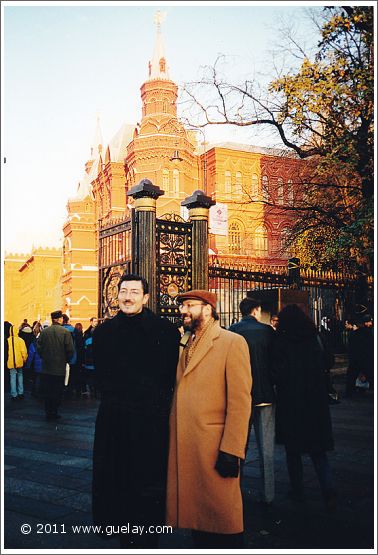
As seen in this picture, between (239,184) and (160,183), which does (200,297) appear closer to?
(239,184)

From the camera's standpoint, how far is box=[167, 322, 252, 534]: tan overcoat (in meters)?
3.13

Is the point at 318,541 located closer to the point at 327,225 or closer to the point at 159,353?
the point at 159,353

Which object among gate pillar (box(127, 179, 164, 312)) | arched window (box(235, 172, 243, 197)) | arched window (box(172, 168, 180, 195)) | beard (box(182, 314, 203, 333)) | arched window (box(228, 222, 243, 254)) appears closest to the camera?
beard (box(182, 314, 203, 333))

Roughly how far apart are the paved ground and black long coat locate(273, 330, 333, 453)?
577 mm

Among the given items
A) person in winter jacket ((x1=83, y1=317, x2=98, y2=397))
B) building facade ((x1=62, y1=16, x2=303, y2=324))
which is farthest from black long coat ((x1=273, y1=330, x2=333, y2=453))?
building facade ((x1=62, y1=16, x2=303, y2=324))

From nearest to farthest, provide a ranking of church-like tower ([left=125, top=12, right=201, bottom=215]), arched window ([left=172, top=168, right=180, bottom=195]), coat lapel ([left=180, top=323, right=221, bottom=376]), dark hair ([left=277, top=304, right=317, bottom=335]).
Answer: coat lapel ([left=180, top=323, right=221, bottom=376]) → dark hair ([left=277, top=304, right=317, bottom=335]) → church-like tower ([left=125, top=12, right=201, bottom=215]) → arched window ([left=172, top=168, right=180, bottom=195])

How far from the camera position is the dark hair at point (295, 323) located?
16.5ft

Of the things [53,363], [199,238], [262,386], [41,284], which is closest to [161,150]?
[53,363]

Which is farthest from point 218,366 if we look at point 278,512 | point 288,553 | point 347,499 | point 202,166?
point 202,166

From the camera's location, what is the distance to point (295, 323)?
5020 millimetres

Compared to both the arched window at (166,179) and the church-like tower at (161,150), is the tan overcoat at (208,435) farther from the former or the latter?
the arched window at (166,179)

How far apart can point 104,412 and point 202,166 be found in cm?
3744

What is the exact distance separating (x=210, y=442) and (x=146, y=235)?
545cm

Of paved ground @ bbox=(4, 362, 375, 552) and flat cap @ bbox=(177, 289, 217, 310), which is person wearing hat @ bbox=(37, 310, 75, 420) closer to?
paved ground @ bbox=(4, 362, 375, 552)
